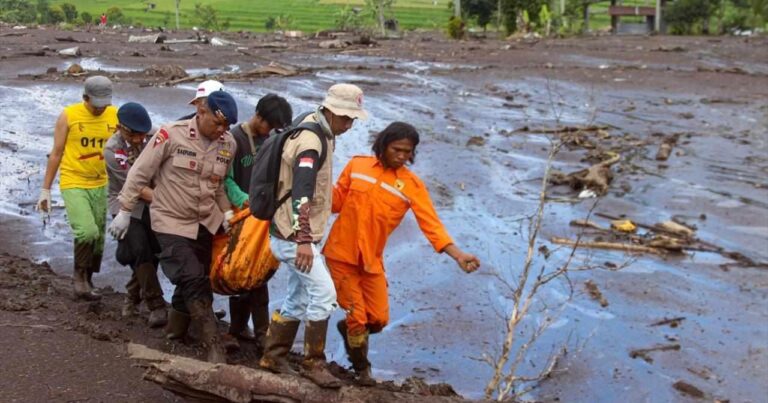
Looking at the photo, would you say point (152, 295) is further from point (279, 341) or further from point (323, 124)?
point (323, 124)

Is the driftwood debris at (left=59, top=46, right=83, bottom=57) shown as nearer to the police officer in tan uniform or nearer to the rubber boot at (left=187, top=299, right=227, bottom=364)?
the police officer in tan uniform

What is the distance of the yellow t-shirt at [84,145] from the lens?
19.8 feet

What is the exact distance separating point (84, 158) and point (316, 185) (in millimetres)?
2330

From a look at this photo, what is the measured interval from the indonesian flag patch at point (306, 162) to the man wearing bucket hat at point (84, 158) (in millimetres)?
2253

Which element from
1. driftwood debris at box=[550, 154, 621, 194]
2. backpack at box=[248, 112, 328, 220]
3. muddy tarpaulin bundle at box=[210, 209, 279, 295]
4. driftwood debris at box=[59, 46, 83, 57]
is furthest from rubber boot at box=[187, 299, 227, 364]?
driftwood debris at box=[59, 46, 83, 57]

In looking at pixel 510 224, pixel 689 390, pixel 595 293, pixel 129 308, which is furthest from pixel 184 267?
pixel 510 224

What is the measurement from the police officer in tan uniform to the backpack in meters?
0.51

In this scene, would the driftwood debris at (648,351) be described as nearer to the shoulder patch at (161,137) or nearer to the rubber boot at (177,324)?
Answer: the rubber boot at (177,324)

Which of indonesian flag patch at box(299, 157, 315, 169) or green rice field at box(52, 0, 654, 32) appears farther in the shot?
green rice field at box(52, 0, 654, 32)

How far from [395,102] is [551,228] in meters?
8.96

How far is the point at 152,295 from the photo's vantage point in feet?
19.2

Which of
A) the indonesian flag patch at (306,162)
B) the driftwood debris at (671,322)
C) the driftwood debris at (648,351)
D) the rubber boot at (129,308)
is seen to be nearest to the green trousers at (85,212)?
the rubber boot at (129,308)

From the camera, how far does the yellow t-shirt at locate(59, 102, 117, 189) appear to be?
238 inches

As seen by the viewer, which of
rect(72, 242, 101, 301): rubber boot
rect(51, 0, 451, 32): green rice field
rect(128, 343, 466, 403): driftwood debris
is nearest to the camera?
rect(128, 343, 466, 403): driftwood debris
